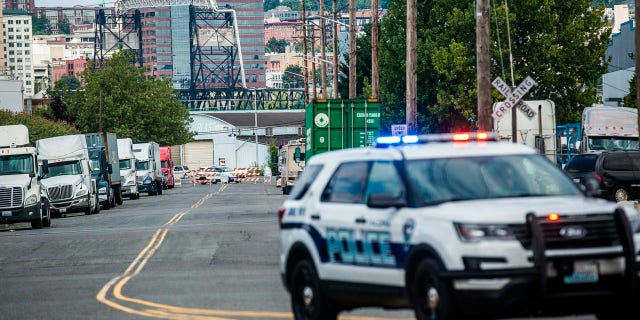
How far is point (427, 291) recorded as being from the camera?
463 inches

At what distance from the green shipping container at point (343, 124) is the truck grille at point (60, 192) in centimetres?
984

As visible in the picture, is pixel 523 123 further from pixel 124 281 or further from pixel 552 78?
pixel 124 281

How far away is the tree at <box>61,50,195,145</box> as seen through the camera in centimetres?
11962

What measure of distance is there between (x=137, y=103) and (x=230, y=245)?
95135 mm

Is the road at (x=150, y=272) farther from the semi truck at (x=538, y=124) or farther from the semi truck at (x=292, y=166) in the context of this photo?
the semi truck at (x=292, y=166)

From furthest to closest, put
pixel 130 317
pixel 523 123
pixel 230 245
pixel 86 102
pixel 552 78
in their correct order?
pixel 86 102 → pixel 552 78 → pixel 523 123 → pixel 230 245 → pixel 130 317

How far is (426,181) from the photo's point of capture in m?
12.5

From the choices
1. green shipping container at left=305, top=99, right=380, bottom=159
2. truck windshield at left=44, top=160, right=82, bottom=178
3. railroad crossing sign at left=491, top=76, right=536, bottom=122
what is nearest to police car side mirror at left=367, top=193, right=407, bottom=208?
railroad crossing sign at left=491, top=76, right=536, bottom=122

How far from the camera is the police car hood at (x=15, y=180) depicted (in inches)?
1657

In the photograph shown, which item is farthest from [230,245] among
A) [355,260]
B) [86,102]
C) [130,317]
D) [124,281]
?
[86,102]

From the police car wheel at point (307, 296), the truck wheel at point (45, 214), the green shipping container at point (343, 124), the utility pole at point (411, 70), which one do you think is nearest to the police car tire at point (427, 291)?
the police car wheel at point (307, 296)

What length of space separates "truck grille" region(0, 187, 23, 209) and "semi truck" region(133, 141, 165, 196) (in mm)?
39487

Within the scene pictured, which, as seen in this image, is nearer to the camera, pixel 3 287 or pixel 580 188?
pixel 580 188

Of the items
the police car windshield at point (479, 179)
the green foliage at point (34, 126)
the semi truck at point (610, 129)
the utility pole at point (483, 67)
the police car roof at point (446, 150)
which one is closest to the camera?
the police car windshield at point (479, 179)
